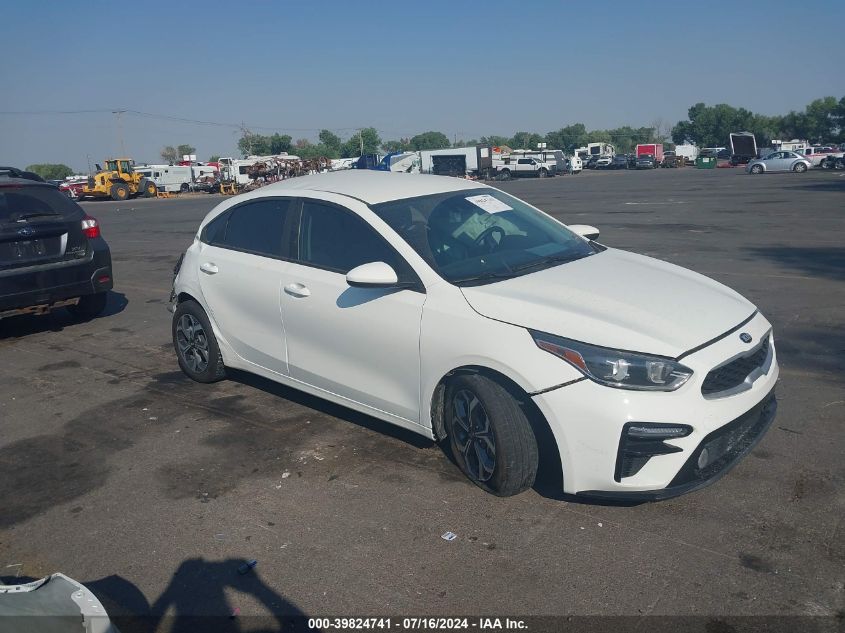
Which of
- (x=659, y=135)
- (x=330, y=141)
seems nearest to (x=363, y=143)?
(x=330, y=141)

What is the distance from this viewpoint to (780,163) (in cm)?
4566

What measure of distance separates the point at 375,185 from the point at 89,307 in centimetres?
552

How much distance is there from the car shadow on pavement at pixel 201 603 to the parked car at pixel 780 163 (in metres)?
48.3

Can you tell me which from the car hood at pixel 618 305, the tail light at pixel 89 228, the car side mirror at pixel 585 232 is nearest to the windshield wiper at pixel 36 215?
the tail light at pixel 89 228

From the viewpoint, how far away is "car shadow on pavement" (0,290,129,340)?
8.84 meters

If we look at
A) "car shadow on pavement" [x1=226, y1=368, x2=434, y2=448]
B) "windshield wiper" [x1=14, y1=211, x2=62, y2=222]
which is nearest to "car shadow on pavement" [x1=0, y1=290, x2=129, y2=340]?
"windshield wiper" [x1=14, y1=211, x2=62, y2=222]

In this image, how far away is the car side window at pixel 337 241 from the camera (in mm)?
4648

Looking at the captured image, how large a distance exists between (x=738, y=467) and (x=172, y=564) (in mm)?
3103

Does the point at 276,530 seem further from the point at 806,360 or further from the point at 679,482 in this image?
the point at 806,360

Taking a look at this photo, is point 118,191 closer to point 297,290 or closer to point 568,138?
point 297,290

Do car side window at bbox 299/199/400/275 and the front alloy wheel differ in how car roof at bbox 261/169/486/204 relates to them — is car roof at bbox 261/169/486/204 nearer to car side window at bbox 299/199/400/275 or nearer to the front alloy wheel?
car side window at bbox 299/199/400/275

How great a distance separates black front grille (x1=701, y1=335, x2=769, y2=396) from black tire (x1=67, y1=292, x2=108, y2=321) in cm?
757

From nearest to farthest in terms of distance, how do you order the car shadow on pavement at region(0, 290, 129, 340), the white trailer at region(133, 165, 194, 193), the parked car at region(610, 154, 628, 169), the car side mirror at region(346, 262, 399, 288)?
the car side mirror at region(346, 262, 399, 288)
the car shadow on pavement at region(0, 290, 129, 340)
the white trailer at region(133, 165, 194, 193)
the parked car at region(610, 154, 628, 169)

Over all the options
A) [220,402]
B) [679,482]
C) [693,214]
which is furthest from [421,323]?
[693,214]
